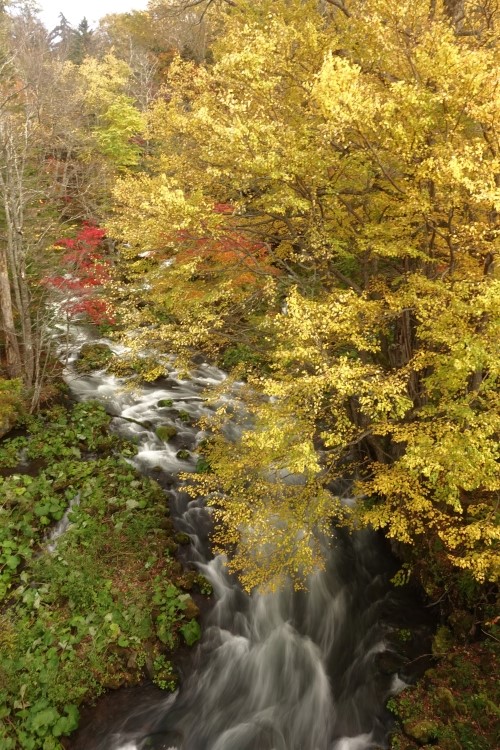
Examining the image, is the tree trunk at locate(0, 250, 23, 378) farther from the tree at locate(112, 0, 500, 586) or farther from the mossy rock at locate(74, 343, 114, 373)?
the tree at locate(112, 0, 500, 586)

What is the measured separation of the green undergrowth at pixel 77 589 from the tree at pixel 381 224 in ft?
7.18

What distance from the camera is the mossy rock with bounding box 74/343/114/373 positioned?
16.5 metres

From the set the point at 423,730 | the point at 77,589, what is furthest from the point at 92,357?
the point at 423,730

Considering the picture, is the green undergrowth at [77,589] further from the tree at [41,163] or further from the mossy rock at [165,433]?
the tree at [41,163]

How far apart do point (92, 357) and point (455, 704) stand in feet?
48.5

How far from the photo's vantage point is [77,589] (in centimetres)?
887

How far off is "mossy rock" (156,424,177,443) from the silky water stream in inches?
53.6

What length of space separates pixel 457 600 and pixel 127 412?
10.5 metres

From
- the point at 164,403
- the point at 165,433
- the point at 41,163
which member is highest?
the point at 41,163

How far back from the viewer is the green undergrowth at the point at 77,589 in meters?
7.50

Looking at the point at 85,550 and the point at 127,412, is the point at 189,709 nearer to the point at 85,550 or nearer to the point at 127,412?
the point at 85,550

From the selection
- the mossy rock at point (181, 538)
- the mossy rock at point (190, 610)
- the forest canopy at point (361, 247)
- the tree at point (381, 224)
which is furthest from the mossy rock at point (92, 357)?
the mossy rock at point (190, 610)

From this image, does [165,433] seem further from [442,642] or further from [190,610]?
[442,642]

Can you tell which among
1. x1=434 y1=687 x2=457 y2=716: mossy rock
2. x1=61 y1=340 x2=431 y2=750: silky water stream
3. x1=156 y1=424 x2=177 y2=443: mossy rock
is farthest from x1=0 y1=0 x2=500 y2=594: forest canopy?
x1=156 y1=424 x2=177 y2=443: mossy rock
